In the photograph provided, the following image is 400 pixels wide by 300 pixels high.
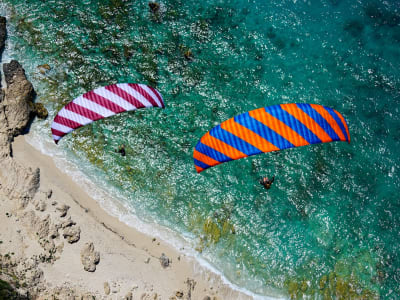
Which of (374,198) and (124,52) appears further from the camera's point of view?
(124,52)

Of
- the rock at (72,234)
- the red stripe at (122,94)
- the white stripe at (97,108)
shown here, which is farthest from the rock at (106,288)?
the red stripe at (122,94)

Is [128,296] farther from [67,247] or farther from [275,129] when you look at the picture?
[275,129]

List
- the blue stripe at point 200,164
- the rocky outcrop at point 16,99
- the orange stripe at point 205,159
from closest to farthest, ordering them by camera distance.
A: 1. the orange stripe at point 205,159
2. the blue stripe at point 200,164
3. the rocky outcrop at point 16,99

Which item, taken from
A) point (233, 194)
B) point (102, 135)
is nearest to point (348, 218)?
point (233, 194)

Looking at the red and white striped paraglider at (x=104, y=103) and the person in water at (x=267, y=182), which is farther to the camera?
the person in water at (x=267, y=182)

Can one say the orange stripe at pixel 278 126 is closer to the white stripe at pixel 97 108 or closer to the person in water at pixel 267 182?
the person in water at pixel 267 182

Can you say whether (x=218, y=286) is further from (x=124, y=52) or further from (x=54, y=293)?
(x=124, y=52)

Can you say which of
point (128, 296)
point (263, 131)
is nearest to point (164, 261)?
point (128, 296)
